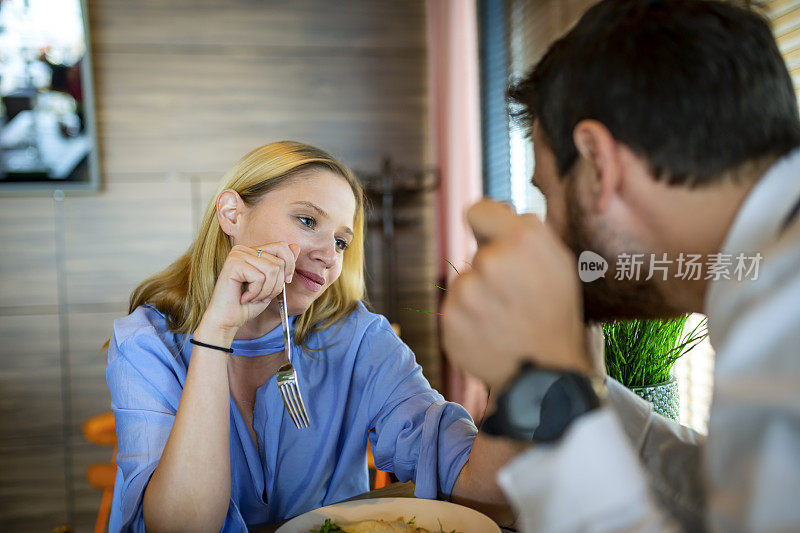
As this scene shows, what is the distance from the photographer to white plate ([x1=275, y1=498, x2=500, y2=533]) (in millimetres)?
897

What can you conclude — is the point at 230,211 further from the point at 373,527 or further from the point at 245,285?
the point at 373,527

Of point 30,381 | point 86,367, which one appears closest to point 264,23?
point 86,367

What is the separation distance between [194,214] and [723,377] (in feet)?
10.0

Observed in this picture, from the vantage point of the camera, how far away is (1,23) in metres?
3.02

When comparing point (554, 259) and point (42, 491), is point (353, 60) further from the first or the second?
point (554, 259)

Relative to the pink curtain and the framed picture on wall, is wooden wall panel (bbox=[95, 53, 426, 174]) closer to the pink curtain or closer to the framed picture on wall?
the framed picture on wall

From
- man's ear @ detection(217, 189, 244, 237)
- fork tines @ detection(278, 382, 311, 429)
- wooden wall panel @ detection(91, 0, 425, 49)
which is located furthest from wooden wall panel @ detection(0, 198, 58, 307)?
fork tines @ detection(278, 382, 311, 429)

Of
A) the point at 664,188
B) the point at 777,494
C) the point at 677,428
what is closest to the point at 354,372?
the point at 677,428

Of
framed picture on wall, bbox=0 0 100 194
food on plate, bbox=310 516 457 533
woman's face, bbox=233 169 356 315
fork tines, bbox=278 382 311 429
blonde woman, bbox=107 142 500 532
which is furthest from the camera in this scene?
framed picture on wall, bbox=0 0 100 194

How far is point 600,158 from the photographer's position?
0.74 m

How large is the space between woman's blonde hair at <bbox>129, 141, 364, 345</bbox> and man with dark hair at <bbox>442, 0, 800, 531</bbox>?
641mm

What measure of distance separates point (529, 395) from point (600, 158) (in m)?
0.30

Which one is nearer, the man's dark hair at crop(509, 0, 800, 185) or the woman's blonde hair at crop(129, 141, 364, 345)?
the man's dark hair at crop(509, 0, 800, 185)

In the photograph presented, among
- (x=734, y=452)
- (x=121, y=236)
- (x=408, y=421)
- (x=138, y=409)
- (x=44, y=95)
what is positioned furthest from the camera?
(x=121, y=236)
